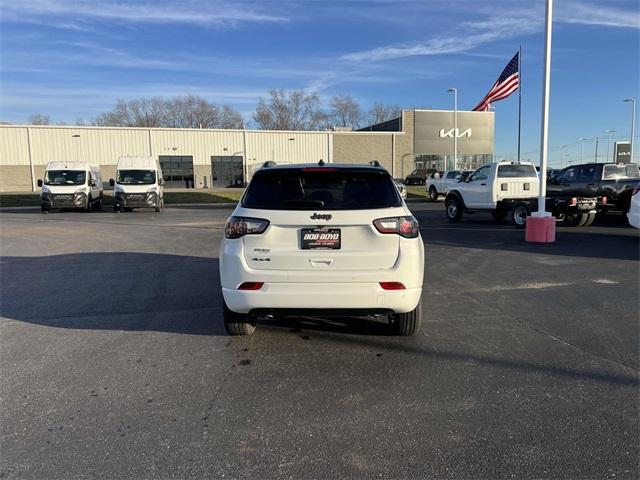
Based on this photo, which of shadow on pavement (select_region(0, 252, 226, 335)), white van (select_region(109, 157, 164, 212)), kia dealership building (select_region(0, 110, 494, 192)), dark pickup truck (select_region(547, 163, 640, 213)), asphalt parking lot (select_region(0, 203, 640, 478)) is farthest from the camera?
kia dealership building (select_region(0, 110, 494, 192))

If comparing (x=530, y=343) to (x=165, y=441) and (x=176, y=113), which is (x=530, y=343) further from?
(x=176, y=113)

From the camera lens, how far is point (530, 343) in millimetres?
4742

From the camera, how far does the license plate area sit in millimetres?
4223

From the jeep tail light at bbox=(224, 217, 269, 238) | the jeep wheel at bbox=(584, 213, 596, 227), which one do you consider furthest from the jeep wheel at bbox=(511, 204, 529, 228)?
the jeep tail light at bbox=(224, 217, 269, 238)

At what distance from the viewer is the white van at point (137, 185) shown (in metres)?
23.1

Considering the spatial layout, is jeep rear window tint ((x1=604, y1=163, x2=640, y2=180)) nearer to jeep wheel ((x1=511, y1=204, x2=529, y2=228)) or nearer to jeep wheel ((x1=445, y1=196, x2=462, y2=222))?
jeep wheel ((x1=511, y1=204, x2=529, y2=228))

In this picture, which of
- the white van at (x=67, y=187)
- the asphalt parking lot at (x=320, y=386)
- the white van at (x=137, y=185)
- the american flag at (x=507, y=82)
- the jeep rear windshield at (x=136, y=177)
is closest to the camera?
the asphalt parking lot at (x=320, y=386)

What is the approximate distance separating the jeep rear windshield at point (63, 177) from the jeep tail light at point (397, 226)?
74.8 feet

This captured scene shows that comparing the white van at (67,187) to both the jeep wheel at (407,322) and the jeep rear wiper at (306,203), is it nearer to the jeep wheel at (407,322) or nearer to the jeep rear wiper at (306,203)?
the jeep rear wiper at (306,203)

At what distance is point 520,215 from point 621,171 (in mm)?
4479

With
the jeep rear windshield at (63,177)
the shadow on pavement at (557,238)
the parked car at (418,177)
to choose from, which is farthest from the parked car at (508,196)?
the parked car at (418,177)

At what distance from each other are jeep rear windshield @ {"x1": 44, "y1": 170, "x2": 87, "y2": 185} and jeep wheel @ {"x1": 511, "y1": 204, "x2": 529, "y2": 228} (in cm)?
1951

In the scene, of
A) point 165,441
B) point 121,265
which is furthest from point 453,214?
point 165,441

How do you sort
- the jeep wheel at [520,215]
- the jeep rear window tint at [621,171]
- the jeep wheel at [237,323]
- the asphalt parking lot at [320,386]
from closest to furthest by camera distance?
the asphalt parking lot at [320,386] < the jeep wheel at [237,323] < the jeep wheel at [520,215] < the jeep rear window tint at [621,171]
